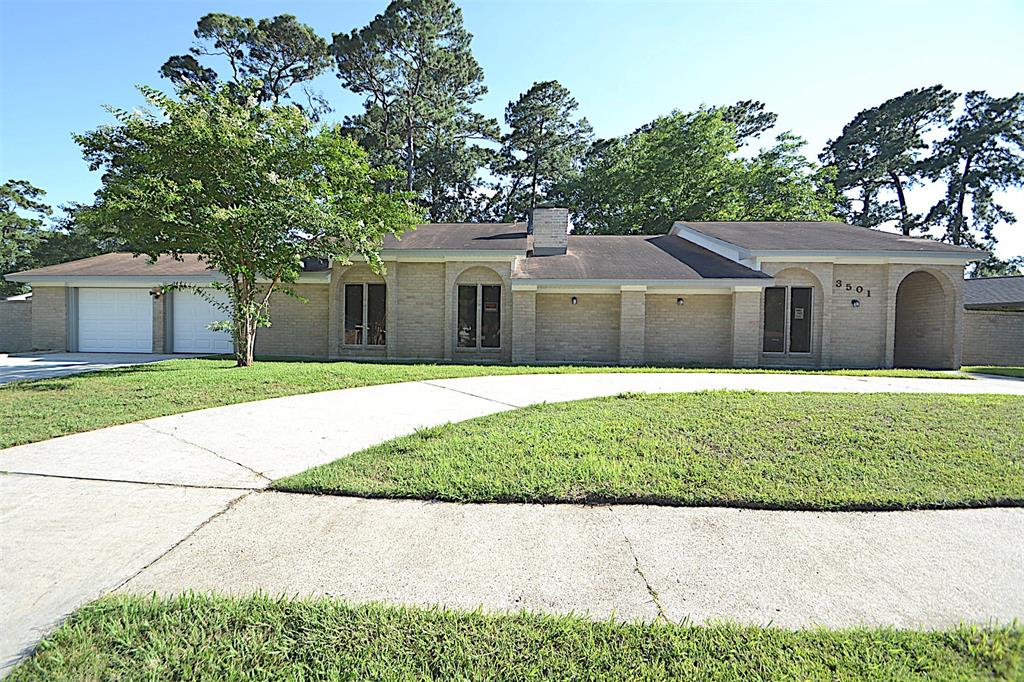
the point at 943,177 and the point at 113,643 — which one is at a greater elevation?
the point at 943,177

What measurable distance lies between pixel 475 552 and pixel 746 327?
13.1 meters

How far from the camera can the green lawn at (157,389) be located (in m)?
6.11

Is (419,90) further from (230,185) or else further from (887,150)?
(887,150)

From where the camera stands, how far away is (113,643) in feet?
7.32

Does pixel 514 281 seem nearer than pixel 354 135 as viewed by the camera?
Yes

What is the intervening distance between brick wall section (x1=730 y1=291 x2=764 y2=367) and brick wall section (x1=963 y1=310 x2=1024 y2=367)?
8.27 m

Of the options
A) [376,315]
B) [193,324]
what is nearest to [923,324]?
[376,315]

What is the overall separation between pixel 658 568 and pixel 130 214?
1203 cm

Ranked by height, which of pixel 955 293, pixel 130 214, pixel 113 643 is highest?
pixel 130 214

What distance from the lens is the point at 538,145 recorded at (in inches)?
1303

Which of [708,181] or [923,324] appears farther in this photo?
[708,181]

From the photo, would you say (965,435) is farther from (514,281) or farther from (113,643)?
(514,281)

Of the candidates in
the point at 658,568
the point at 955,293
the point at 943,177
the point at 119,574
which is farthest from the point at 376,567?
the point at 943,177

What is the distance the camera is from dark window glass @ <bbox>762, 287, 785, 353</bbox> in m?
14.7
